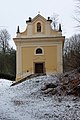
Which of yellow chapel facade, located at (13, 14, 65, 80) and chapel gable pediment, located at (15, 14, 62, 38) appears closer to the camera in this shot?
yellow chapel facade, located at (13, 14, 65, 80)

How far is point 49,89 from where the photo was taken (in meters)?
13.9

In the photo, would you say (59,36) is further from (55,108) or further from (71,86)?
(55,108)

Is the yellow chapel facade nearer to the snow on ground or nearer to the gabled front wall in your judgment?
the gabled front wall

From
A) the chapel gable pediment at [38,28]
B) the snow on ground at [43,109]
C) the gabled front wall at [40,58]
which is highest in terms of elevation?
the chapel gable pediment at [38,28]

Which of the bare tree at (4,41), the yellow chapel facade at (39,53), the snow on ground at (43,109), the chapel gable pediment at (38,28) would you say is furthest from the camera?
the bare tree at (4,41)

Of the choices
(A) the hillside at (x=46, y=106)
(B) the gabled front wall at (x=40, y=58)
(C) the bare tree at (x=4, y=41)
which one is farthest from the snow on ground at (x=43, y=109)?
(C) the bare tree at (x=4, y=41)

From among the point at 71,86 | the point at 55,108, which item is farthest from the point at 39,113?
the point at 71,86

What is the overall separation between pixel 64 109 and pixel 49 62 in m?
24.4

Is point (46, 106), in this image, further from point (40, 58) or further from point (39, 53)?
point (39, 53)

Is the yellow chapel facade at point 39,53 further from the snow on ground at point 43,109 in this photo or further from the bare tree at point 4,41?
the snow on ground at point 43,109

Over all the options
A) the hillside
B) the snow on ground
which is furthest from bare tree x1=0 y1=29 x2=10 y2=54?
the snow on ground

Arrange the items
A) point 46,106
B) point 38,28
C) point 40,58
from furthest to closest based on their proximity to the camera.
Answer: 1. point 38,28
2. point 40,58
3. point 46,106

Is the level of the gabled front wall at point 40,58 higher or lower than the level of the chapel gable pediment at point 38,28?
lower

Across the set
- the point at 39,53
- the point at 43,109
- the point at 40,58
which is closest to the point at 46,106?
the point at 43,109
